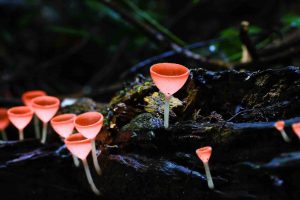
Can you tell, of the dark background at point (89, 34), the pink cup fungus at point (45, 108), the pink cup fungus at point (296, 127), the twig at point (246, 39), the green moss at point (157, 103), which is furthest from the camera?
the dark background at point (89, 34)

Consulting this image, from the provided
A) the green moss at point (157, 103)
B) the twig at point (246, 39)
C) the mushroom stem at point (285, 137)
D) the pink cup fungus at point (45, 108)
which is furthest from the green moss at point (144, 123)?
the twig at point (246, 39)

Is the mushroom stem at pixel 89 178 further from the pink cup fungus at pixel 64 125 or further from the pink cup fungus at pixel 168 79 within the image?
the pink cup fungus at pixel 168 79

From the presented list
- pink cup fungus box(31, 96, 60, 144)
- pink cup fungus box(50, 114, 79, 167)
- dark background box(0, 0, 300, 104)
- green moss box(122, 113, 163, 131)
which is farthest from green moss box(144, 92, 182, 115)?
dark background box(0, 0, 300, 104)

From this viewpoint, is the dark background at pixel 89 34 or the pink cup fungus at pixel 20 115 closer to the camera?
the pink cup fungus at pixel 20 115

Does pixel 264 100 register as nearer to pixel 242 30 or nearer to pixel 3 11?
pixel 242 30

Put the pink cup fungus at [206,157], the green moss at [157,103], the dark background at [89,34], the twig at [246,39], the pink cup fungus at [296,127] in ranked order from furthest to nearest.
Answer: the dark background at [89,34]
the twig at [246,39]
the green moss at [157,103]
the pink cup fungus at [206,157]
the pink cup fungus at [296,127]

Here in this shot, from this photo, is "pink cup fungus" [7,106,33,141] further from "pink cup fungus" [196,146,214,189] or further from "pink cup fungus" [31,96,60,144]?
"pink cup fungus" [196,146,214,189]

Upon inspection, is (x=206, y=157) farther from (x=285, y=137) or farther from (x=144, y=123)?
(x=144, y=123)
